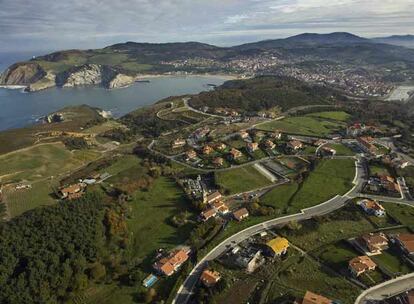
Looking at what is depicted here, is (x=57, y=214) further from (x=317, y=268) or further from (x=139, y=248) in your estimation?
(x=317, y=268)

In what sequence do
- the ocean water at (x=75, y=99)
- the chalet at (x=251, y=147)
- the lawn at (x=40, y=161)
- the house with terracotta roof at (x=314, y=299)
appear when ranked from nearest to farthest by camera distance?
the house with terracotta roof at (x=314, y=299)
the lawn at (x=40, y=161)
the chalet at (x=251, y=147)
the ocean water at (x=75, y=99)

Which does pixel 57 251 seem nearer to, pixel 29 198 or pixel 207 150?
pixel 29 198

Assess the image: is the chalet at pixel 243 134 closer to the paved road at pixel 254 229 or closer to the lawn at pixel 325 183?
the lawn at pixel 325 183

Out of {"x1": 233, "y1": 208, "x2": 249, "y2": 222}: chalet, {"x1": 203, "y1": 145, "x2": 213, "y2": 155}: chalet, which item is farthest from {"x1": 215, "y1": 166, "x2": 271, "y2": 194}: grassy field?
{"x1": 203, "y1": 145, "x2": 213, "y2": 155}: chalet

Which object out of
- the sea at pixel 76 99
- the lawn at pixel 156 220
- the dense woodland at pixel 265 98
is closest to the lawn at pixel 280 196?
Answer: the lawn at pixel 156 220

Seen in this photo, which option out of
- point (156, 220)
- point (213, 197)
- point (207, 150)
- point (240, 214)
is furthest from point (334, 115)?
point (156, 220)
